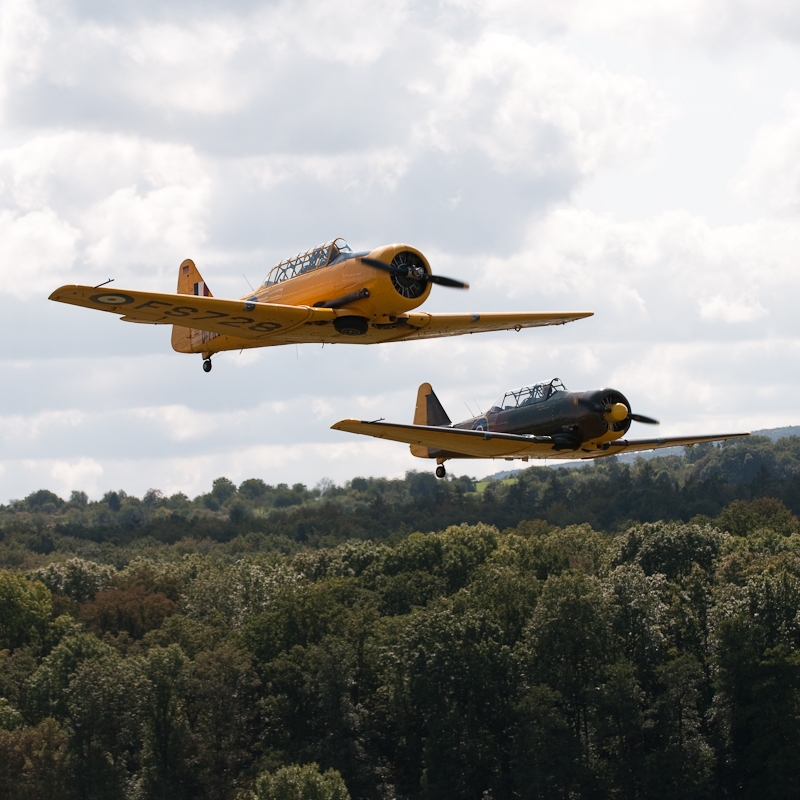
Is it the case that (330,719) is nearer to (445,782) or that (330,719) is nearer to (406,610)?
(445,782)

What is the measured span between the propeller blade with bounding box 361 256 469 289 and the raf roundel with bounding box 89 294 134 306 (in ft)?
20.7

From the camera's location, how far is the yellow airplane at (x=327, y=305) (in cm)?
2969

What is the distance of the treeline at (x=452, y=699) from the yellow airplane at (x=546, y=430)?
31476mm

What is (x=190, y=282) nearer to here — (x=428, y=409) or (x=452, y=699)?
(x=428, y=409)

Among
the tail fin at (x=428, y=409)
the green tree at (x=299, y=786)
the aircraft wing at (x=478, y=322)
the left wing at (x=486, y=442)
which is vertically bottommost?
the green tree at (x=299, y=786)

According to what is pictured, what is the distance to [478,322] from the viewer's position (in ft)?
114

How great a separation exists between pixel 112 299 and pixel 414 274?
784 cm

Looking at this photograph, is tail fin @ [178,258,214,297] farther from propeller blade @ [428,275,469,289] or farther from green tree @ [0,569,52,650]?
green tree @ [0,569,52,650]

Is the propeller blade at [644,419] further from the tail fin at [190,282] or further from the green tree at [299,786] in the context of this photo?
the green tree at [299,786]

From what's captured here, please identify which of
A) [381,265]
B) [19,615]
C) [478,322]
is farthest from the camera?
[19,615]

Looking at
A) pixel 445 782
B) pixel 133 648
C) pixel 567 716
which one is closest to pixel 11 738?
pixel 133 648

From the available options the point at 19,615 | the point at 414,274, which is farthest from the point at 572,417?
the point at 19,615

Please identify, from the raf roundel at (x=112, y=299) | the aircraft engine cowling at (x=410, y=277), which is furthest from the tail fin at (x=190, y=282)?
the aircraft engine cowling at (x=410, y=277)

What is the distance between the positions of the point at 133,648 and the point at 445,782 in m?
31.5
